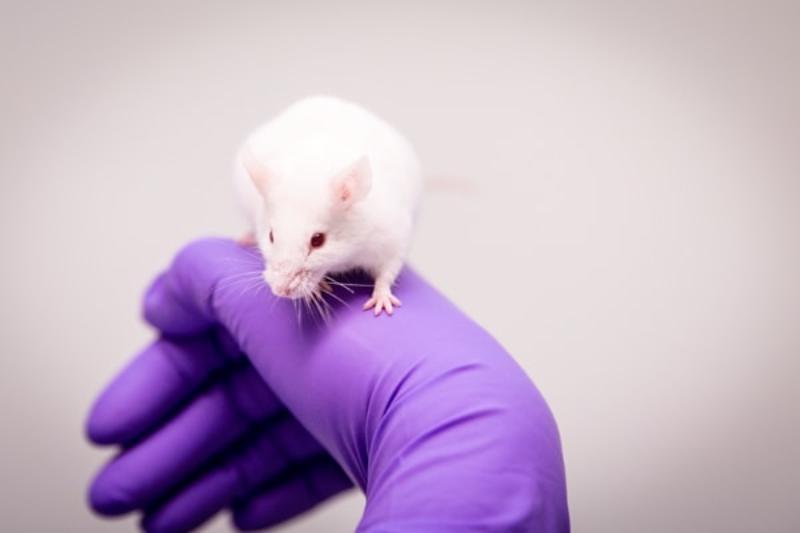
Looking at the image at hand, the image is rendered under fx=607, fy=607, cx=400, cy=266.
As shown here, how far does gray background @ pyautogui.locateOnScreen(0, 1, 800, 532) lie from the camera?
1.15 metres

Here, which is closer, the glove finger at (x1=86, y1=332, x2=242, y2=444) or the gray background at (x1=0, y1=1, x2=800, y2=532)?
the gray background at (x1=0, y1=1, x2=800, y2=532)

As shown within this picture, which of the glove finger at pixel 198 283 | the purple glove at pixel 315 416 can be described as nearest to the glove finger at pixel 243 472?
the purple glove at pixel 315 416

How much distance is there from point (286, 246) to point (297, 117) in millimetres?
385

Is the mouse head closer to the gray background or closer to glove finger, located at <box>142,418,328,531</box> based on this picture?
the gray background

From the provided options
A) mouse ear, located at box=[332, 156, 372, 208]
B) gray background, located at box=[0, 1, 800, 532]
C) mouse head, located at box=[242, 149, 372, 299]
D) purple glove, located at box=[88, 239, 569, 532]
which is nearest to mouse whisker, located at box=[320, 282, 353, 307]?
purple glove, located at box=[88, 239, 569, 532]

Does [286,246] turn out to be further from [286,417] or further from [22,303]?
A: [22,303]

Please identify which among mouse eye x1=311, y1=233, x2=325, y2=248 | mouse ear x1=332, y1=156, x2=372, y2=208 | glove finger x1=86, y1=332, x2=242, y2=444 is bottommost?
glove finger x1=86, y1=332, x2=242, y2=444

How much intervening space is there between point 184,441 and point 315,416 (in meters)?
0.65

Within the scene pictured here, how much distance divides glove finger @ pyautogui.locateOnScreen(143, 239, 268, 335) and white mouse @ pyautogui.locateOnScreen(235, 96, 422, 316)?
0.39 ft

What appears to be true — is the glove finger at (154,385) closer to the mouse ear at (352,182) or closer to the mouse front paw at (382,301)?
the mouse front paw at (382,301)

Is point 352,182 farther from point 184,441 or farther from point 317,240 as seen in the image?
point 184,441

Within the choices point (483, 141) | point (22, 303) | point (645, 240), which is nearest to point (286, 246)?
point (645, 240)

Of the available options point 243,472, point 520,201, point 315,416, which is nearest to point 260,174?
point 315,416

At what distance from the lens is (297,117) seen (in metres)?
1.24
